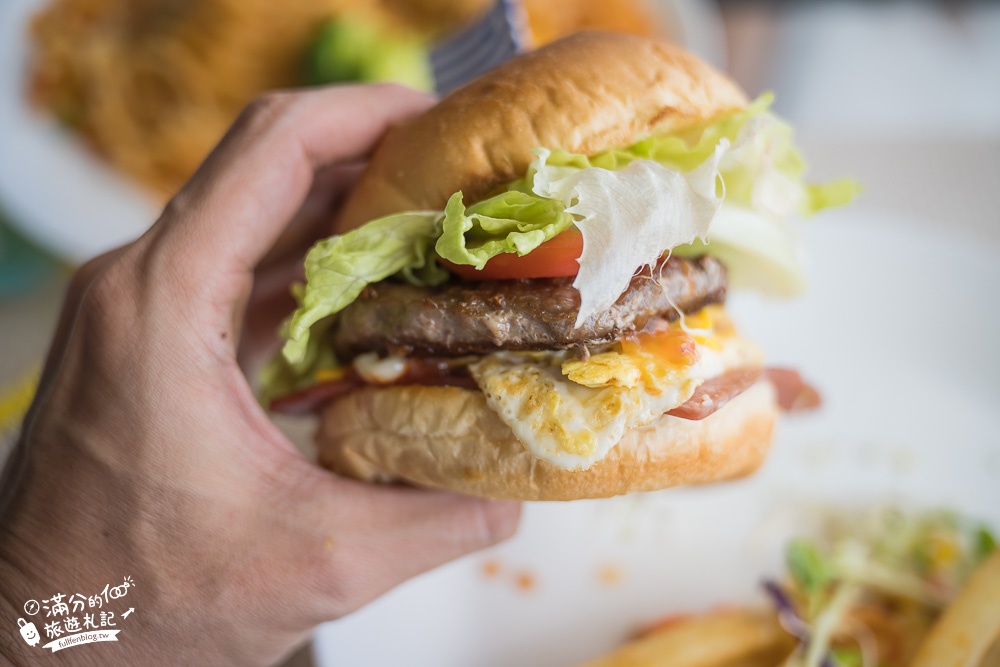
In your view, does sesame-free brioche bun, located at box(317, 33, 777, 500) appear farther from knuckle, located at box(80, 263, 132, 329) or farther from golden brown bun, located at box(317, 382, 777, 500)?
knuckle, located at box(80, 263, 132, 329)

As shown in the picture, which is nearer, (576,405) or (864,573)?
(576,405)

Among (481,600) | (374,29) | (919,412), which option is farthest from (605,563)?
(374,29)

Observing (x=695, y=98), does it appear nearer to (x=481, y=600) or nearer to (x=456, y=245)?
(x=456, y=245)

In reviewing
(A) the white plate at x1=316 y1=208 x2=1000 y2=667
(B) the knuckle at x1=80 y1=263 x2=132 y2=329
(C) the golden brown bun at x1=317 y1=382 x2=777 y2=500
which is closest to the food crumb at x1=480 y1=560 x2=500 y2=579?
(A) the white plate at x1=316 y1=208 x2=1000 y2=667

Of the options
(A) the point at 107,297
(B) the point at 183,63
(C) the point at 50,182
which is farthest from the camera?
(B) the point at 183,63

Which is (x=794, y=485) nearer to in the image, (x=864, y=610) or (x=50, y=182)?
(x=864, y=610)

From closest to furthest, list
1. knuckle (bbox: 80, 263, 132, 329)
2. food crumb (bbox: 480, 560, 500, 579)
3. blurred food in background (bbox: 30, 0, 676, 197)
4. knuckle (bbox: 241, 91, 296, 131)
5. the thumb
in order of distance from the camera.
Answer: knuckle (bbox: 80, 263, 132, 329), the thumb, knuckle (bbox: 241, 91, 296, 131), food crumb (bbox: 480, 560, 500, 579), blurred food in background (bbox: 30, 0, 676, 197)

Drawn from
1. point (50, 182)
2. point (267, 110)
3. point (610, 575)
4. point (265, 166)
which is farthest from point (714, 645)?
point (50, 182)

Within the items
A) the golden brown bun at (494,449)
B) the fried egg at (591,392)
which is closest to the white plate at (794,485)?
the golden brown bun at (494,449)
